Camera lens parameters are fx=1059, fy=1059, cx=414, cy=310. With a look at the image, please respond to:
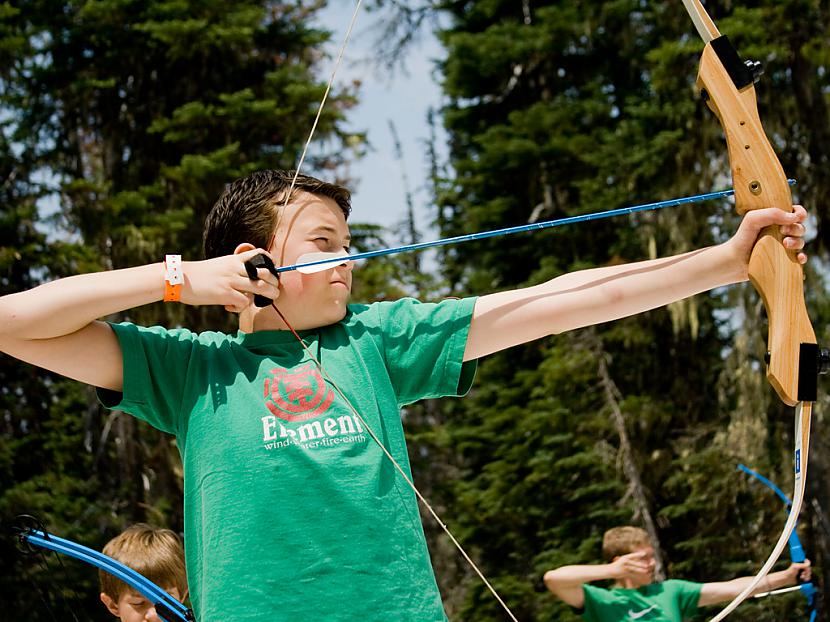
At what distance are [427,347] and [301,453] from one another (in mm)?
312

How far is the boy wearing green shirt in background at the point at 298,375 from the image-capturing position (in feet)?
5.32

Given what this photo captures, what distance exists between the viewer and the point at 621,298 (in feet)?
5.87

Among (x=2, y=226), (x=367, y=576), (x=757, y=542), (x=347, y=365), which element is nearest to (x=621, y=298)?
(x=347, y=365)

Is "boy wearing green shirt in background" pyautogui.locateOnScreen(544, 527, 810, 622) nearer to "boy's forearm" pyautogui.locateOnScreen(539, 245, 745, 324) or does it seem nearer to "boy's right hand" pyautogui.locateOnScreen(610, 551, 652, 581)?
"boy's right hand" pyautogui.locateOnScreen(610, 551, 652, 581)

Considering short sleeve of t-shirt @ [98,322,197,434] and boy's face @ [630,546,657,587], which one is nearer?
short sleeve of t-shirt @ [98,322,197,434]

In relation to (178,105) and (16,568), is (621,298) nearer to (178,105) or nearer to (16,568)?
(16,568)

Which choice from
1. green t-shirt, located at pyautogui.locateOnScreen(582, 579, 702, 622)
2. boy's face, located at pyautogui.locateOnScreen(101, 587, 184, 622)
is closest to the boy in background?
boy's face, located at pyautogui.locateOnScreen(101, 587, 184, 622)

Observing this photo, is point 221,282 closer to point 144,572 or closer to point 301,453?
point 301,453

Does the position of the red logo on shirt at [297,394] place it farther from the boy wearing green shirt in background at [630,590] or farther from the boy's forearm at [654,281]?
the boy wearing green shirt in background at [630,590]

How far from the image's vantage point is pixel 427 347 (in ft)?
6.05

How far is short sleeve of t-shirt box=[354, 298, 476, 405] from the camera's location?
6.01ft

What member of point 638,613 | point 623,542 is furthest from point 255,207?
point 623,542

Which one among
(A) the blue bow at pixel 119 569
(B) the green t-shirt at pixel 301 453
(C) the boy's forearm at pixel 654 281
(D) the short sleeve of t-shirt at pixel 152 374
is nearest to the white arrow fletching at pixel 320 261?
(B) the green t-shirt at pixel 301 453

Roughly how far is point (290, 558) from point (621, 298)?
0.69 meters
